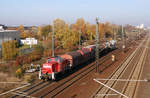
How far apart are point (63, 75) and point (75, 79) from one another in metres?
2.27

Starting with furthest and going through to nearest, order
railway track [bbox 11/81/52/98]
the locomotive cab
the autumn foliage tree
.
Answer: the autumn foliage tree
the locomotive cab
railway track [bbox 11/81/52/98]

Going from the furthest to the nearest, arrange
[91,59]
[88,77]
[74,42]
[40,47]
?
[74,42] < [40,47] < [91,59] < [88,77]

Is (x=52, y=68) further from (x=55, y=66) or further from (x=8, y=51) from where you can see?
(x=8, y=51)

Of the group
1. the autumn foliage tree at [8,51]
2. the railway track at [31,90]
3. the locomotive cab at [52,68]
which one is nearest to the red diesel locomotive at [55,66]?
the locomotive cab at [52,68]

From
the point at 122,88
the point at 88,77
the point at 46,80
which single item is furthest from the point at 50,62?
the point at 122,88

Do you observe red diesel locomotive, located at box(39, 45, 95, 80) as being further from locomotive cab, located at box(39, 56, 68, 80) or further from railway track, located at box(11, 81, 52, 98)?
railway track, located at box(11, 81, 52, 98)

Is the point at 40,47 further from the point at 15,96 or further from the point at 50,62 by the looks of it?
the point at 15,96

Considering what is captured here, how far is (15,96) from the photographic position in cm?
1569

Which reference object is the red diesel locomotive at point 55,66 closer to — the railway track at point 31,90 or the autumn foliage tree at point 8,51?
the railway track at point 31,90

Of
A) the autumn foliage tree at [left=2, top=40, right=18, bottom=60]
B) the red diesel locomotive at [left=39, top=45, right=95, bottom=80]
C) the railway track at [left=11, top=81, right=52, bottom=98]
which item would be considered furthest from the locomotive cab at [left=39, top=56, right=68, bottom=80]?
the autumn foliage tree at [left=2, top=40, right=18, bottom=60]

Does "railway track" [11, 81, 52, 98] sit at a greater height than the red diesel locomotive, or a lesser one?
lesser

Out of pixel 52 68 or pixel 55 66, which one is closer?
pixel 52 68

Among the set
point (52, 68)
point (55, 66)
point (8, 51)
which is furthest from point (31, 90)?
point (8, 51)

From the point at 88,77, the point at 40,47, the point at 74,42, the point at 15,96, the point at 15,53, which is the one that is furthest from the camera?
the point at 74,42
